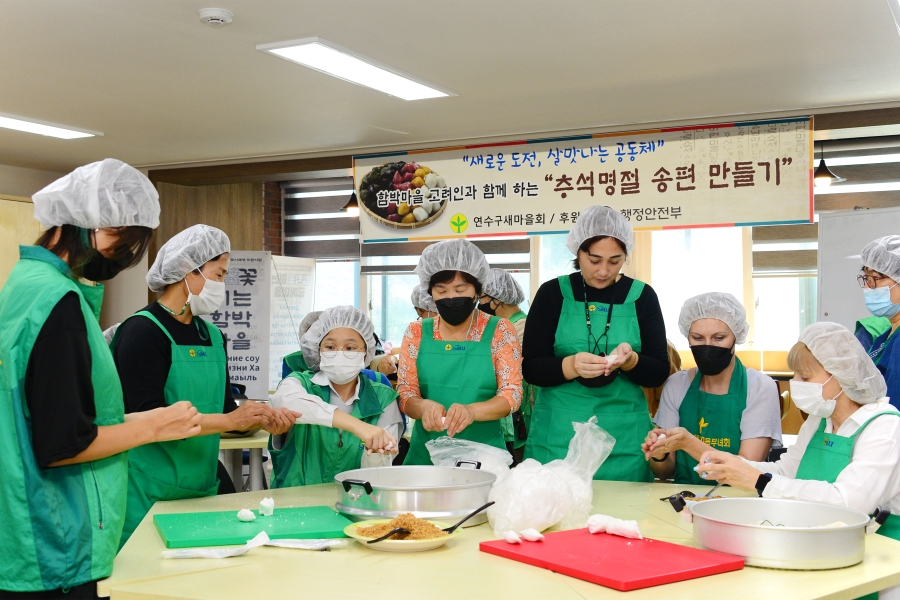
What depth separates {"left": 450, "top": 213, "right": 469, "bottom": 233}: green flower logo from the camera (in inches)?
245

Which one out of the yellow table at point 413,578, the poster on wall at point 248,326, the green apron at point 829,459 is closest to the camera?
the yellow table at point 413,578

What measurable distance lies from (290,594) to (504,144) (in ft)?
16.0

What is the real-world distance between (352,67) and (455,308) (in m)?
2.01

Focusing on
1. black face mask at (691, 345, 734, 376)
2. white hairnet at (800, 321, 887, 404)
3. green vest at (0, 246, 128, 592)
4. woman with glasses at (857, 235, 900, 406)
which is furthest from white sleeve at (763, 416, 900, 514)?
green vest at (0, 246, 128, 592)

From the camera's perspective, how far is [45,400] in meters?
1.66

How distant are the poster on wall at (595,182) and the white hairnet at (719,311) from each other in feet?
7.39

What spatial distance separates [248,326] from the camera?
722 cm

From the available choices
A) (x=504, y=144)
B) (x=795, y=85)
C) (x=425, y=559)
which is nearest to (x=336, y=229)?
(x=504, y=144)

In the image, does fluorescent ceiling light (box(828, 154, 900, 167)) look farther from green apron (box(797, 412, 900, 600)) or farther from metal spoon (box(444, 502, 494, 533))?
metal spoon (box(444, 502, 494, 533))

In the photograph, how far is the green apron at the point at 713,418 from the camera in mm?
3193

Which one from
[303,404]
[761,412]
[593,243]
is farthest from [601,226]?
[303,404]

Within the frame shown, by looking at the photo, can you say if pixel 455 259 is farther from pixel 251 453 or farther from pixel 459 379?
pixel 251 453

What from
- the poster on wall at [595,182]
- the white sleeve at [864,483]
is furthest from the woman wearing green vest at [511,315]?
the white sleeve at [864,483]

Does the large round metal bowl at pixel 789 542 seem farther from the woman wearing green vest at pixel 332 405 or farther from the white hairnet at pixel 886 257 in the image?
the white hairnet at pixel 886 257
